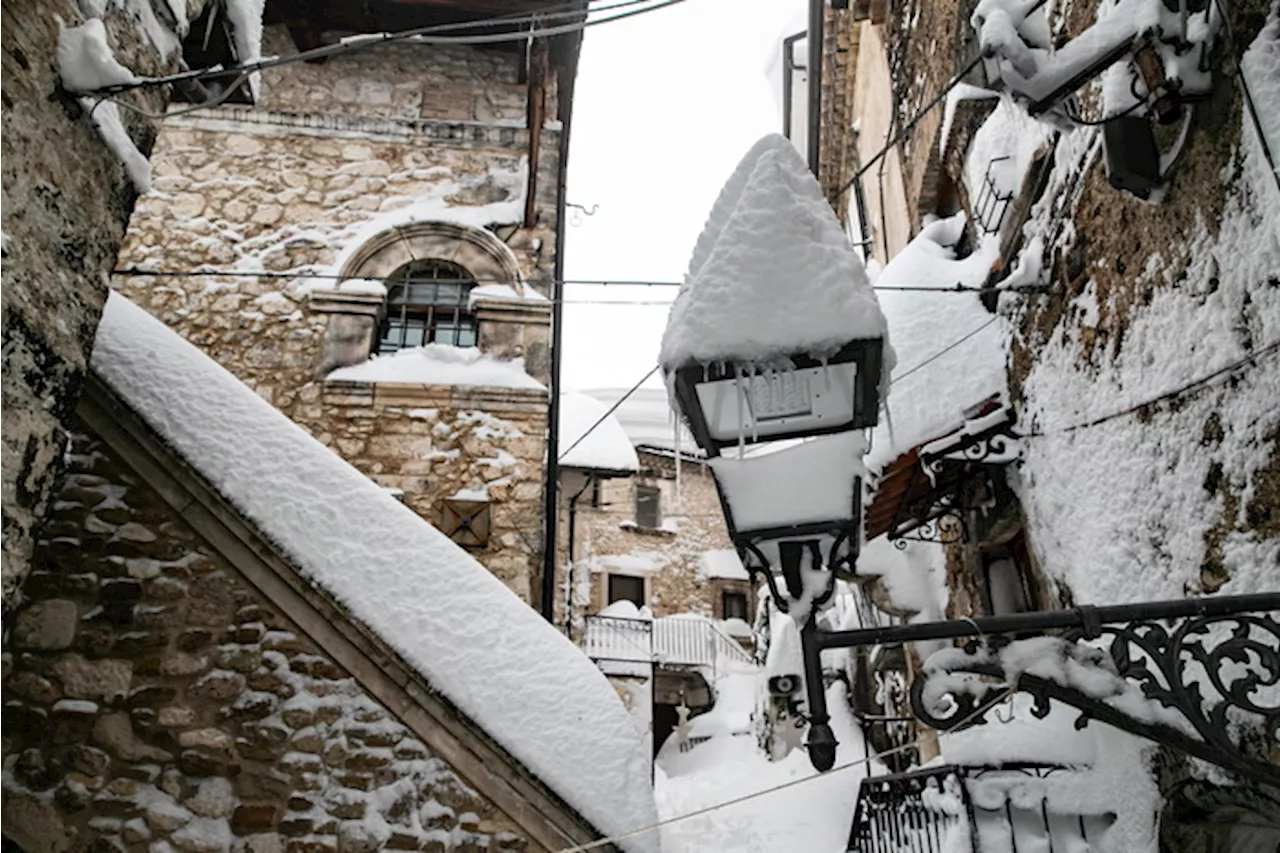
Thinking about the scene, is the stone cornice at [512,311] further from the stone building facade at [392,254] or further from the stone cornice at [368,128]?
the stone cornice at [368,128]

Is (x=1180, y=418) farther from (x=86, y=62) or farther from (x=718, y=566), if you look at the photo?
(x=718, y=566)

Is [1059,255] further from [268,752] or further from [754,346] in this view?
[268,752]

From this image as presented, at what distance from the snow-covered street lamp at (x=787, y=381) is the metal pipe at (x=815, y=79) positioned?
8608mm

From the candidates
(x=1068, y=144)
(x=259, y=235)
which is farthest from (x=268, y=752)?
(x=259, y=235)

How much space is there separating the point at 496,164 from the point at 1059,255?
5.85 meters

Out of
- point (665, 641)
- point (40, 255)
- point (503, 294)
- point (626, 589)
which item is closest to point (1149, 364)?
point (40, 255)

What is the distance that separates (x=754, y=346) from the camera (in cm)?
208

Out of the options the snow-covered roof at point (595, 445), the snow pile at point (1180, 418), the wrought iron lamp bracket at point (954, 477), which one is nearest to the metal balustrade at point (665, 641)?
the snow-covered roof at point (595, 445)

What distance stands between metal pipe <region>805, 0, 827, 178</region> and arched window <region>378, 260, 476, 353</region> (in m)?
4.79

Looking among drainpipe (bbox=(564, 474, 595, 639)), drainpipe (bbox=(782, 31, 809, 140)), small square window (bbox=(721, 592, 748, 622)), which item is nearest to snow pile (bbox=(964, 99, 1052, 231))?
drainpipe (bbox=(564, 474, 595, 639))

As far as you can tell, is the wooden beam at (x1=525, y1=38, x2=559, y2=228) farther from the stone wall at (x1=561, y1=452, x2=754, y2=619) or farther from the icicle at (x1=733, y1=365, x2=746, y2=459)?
the stone wall at (x1=561, y1=452, x2=754, y2=619)

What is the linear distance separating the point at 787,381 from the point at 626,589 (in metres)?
20.1

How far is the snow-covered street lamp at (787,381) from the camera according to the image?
2082 millimetres

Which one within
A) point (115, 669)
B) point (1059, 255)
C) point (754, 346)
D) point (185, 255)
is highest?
point (185, 255)
